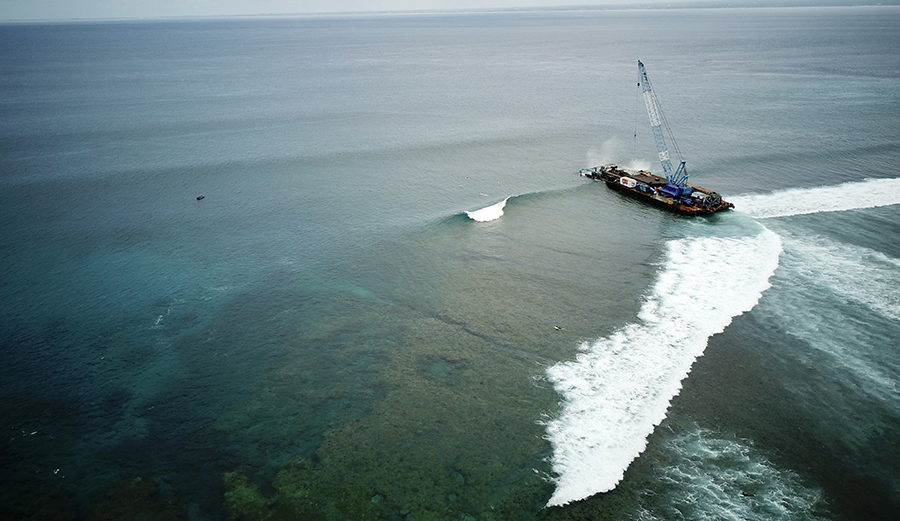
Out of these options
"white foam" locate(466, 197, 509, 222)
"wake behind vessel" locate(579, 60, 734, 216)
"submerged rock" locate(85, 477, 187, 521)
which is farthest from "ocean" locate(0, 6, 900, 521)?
"wake behind vessel" locate(579, 60, 734, 216)

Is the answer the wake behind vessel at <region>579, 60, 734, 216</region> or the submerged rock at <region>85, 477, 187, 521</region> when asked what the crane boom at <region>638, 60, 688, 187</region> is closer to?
the wake behind vessel at <region>579, 60, 734, 216</region>

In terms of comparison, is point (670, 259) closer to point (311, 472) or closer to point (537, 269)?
point (537, 269)

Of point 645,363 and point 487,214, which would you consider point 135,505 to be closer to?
point 645,363

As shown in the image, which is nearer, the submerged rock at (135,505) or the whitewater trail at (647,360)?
the submerged rock at (135,505)

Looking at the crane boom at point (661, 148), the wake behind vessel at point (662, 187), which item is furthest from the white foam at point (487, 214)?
the crane boom at point (661, 148)

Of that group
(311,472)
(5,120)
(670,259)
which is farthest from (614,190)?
(5,120)

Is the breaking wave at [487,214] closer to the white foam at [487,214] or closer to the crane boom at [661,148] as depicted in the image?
the white foam at [487,214]
